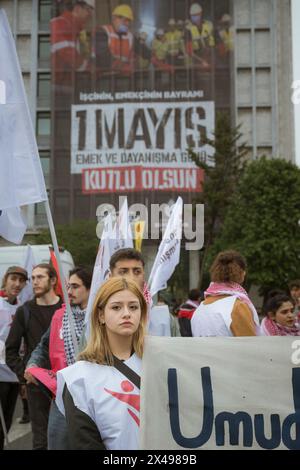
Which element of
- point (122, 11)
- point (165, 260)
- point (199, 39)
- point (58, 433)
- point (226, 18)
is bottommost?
point (58, 433)

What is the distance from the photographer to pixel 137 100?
155ft

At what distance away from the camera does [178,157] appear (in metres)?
46.9

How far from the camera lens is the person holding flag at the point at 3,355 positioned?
5453 millimetres

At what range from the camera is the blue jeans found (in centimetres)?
287

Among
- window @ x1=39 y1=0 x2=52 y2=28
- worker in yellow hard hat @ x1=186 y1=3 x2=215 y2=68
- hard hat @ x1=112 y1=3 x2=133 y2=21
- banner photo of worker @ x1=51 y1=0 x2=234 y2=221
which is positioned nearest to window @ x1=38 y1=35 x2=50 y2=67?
window @ x1=39 y1=0 x2=52 y2=28

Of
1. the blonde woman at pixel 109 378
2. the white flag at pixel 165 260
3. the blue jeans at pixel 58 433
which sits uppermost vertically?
the white flag at pixel 165 260

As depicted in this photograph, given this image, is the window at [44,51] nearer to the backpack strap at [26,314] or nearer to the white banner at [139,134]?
the white banner at [139,134]

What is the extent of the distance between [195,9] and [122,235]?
44959 mm

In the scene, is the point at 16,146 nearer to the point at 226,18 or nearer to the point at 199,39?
the point at 199,39

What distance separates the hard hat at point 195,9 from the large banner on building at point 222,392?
48.1m

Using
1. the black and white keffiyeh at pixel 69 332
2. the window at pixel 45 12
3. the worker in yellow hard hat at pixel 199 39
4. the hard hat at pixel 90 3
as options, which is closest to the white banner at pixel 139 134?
the worker in yellow hard hat at pixel 199 39

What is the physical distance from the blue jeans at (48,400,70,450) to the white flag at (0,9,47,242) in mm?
1405

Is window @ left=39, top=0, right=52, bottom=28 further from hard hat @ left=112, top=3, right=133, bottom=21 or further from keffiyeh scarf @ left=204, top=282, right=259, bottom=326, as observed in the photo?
keffiyeh scarf @ left=204, top=282, right=259, bottom=326

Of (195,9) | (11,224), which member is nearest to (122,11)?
(195,9)
